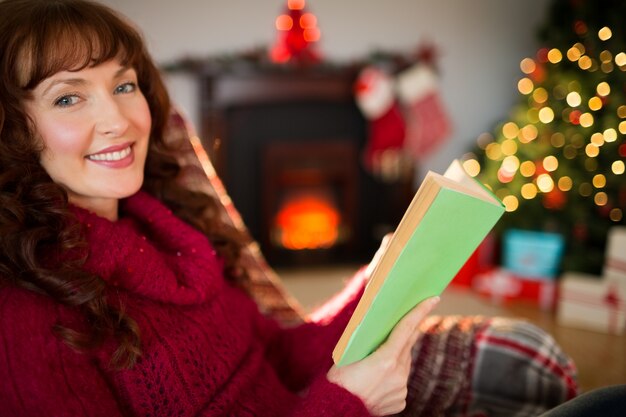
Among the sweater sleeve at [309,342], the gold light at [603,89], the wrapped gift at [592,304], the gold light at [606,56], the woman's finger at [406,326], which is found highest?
the gold light at [606,56]

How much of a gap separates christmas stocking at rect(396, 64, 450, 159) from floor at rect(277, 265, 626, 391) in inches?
34.0

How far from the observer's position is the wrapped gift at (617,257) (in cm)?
253

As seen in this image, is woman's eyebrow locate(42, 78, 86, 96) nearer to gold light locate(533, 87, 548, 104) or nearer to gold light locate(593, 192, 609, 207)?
gold light locate(593, 192, 609, 207)

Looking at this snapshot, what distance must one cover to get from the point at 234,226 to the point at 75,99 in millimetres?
546

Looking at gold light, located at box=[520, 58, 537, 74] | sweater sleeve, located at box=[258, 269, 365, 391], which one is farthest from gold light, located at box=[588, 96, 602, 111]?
sweater sleeve, located at box=[258, 269, 365, 391]

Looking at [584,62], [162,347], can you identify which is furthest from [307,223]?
[162,347]

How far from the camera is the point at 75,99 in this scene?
0.90m

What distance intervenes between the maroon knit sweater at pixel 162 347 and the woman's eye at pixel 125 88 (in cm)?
21

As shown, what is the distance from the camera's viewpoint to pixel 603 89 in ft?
9.02

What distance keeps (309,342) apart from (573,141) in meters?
2.19

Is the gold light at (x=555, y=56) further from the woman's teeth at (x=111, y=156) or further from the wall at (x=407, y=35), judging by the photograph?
the woman's teeth at (x=111, y=156)

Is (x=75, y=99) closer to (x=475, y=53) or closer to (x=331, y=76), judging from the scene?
(x=331, y=76)

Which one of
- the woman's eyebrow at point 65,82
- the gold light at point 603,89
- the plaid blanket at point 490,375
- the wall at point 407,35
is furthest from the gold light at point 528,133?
the woman's eyebrow at point 65,82

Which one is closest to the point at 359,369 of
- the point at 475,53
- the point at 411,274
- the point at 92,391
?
the point at 411,274
